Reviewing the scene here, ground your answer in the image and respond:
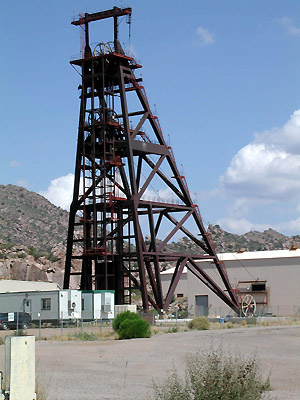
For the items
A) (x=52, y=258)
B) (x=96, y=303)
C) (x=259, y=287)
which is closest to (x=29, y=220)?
(x=52, y=258)

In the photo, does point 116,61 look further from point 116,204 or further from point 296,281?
point 296,281

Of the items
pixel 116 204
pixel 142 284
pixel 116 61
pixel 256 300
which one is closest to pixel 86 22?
pixel 116 61

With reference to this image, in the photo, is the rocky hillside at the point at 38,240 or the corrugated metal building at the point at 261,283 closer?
the corrugated metal building at the point at 261,283

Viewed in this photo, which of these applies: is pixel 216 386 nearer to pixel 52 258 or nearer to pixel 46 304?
pixel 46 304

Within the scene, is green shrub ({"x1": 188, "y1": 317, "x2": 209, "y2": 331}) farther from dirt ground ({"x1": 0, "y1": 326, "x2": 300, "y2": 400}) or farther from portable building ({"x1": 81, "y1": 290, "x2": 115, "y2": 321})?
dirt ground ({"x1": 0, "y1": 326, "x2": 300, "y2": 400})

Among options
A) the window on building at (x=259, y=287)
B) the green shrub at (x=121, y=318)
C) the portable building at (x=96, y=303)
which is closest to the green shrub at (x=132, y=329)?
the green shrub at (x=121, y=318)

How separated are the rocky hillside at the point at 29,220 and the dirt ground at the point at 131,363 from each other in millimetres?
95613

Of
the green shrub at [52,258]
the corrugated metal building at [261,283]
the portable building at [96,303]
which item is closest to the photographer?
the portable building at [96,303]


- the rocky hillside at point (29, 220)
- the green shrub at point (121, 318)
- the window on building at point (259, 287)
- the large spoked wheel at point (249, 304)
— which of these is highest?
the rocky hillside at point (29, 220)

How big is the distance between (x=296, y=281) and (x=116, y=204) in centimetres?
2595

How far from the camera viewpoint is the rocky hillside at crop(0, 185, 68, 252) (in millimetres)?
137500

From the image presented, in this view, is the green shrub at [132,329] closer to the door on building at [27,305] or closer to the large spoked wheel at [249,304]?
the door on building at [27,305]

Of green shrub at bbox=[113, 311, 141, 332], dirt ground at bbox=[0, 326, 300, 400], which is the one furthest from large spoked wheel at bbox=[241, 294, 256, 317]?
dirt ground at bbox=[0, 326, 300, 400]

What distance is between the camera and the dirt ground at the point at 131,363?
65.3ft
